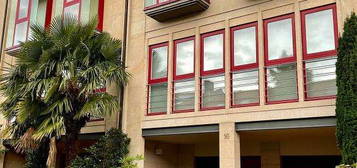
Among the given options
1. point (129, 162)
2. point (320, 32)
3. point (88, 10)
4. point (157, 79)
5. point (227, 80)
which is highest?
point (88, 10)

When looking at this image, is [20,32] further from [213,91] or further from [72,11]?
[213,91]

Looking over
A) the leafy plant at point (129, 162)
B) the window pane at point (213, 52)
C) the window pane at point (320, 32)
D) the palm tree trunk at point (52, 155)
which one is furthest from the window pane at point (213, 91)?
Result: the palm tree trunk at point (52, 155)

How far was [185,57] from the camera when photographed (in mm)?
13266

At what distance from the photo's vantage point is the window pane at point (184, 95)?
42.2 feet

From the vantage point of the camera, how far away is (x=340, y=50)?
9492mm

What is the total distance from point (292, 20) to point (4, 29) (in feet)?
49.6

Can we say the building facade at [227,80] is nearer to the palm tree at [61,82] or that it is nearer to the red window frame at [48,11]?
the palm tree at [61,82]

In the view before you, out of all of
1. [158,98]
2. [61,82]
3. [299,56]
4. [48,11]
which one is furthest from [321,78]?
[48,11]

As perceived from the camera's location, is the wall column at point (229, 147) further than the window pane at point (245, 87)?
No

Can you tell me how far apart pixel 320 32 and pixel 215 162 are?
6.52 meters

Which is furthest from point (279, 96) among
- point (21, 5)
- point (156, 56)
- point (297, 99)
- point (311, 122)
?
point (21, 5)

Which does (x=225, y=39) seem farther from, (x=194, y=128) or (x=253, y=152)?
(x=253, y=152)

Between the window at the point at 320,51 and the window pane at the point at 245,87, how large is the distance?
1503 mm

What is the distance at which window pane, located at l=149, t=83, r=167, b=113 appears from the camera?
1348 cm
